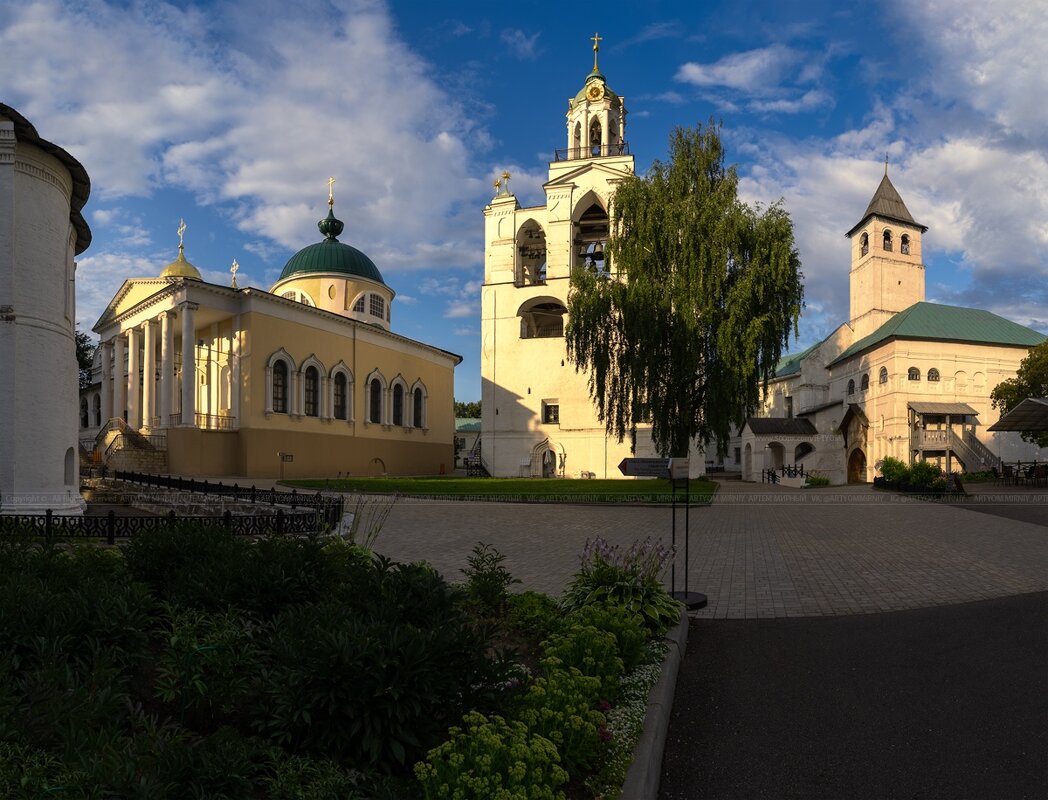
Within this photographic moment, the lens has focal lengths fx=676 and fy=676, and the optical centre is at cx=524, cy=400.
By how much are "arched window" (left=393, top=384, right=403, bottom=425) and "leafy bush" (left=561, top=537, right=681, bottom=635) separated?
141 ft

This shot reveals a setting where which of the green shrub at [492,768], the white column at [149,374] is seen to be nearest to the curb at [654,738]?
the green shrub at [492,768]

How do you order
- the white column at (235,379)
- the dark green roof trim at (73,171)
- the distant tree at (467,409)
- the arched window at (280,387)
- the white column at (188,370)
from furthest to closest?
the distant tree at (467,409) < the arched window at (280,387) < the white column at (235,379) < the white column at (188,370) < the dark green roof trim at (73,171)

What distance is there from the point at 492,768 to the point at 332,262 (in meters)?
51.0

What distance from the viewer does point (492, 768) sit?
10.2 ft

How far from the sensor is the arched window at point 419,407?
170 feet

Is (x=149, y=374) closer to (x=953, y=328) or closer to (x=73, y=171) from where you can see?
(x=73, y=171)

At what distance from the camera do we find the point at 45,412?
16453 millimetres

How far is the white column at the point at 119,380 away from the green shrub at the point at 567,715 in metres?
45.0

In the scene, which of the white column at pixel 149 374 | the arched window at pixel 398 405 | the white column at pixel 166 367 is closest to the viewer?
the white column at pixel 166 367

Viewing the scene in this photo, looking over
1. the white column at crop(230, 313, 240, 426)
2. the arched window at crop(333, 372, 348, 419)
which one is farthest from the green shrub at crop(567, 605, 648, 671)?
the arched window at crop(333, 372, 348, 419)

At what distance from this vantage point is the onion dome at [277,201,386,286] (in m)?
50.5

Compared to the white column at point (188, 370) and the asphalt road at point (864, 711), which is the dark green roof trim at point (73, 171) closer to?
A: the white column at point (188, 370)

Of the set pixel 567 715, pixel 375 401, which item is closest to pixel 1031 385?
pixel 375 401

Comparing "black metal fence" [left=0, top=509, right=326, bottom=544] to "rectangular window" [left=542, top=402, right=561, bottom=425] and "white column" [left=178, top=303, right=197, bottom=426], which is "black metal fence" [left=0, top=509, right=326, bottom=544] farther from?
"rectangular window" [left=542, top=402, right=561, bottom=425]
